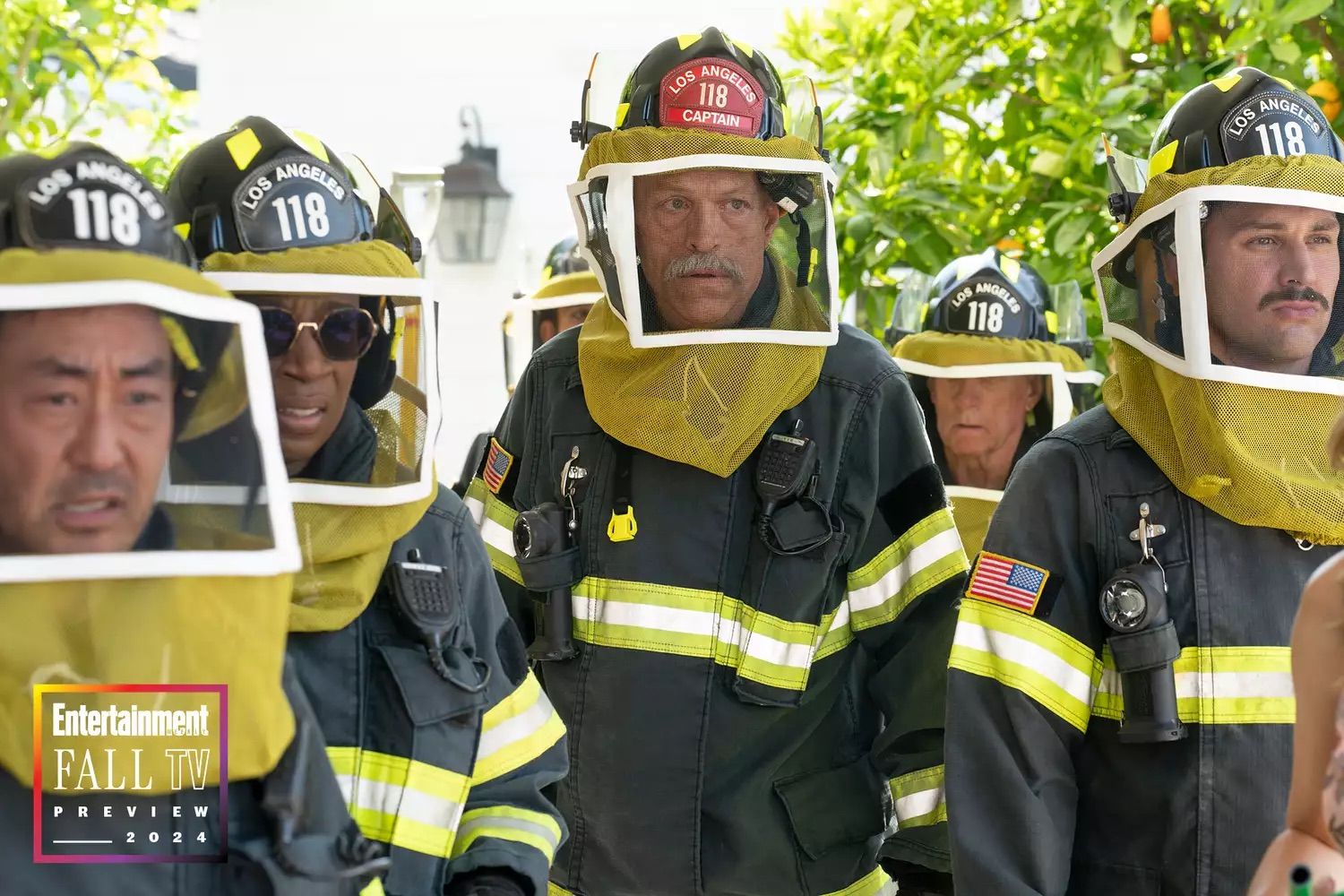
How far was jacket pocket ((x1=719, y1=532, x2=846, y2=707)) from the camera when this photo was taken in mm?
3027

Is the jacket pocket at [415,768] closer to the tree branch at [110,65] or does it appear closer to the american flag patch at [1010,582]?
the american flag patch at [1010,582]

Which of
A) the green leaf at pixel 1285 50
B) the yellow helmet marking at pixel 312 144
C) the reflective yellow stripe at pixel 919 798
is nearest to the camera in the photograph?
the yellow helmet marking at pixel 312 144

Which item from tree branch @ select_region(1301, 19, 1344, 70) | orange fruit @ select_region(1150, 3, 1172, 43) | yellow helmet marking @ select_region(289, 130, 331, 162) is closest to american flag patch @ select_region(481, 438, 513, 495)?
yellow helmet marking @ select_region(289, 130, 331, 162)

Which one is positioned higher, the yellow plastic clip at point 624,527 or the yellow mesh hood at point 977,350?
the yellow mesh hood at point 977,350

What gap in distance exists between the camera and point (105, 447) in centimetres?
171

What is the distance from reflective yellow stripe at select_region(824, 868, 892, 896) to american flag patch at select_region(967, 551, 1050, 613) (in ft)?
2.50

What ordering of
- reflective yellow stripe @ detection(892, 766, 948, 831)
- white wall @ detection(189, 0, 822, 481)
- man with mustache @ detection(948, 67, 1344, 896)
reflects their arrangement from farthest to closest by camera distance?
white wall @ detection(189, 0, 822, 481) < reflective yellow stripe @ detection(892, 766, 948, 831) < man with mustache @ detection(948, 67, 1344, 896)

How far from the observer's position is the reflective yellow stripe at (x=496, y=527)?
3.25m

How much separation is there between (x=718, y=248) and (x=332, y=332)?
3.80 feet

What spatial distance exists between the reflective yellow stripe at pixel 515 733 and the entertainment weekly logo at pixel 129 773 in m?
0.50

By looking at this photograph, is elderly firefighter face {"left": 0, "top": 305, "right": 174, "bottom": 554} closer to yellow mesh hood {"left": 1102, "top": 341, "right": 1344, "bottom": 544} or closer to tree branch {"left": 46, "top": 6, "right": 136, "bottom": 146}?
yellow mesh hood {"left": 1102, "top": 341, "right": 1344, "bottom": 544}

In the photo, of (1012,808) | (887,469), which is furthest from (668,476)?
(1012,808)

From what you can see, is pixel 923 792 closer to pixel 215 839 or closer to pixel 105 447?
pixel 215 839

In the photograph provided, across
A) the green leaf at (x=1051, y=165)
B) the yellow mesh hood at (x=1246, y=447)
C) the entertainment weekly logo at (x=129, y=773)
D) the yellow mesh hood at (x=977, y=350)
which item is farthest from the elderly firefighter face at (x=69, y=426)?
the green leaf at (x=1051, y=165)
